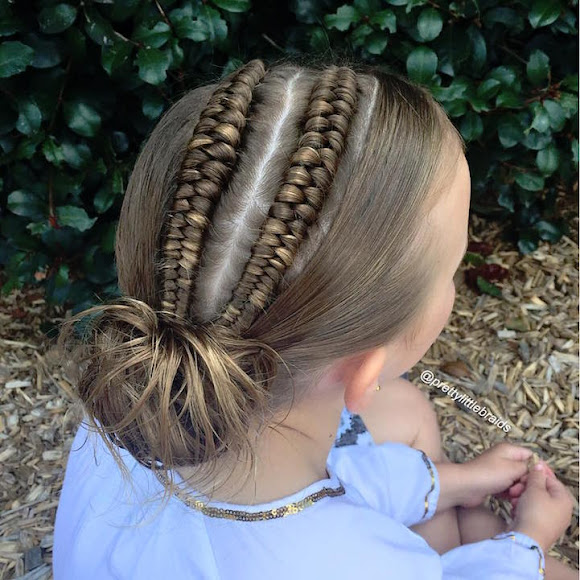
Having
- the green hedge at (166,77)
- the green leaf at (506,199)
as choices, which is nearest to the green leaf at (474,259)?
the green leaf at (506,199)

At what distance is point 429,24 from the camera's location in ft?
5.94

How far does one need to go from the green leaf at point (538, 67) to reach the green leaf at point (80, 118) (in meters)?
1.32

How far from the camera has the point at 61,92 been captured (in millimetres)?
1831

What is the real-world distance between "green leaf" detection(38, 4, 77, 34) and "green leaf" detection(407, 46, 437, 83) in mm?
937

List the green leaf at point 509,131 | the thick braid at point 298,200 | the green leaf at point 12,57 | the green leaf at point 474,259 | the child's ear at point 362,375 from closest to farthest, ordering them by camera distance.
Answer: the thick braid at point 298,200, the child's ear at point 362,375, the green leaf at point 12,57, the green leaf at point 509,131, the green leaf at point 474,259

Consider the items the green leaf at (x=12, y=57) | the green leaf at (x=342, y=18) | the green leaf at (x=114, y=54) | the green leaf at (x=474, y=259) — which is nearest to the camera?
the green leaf at (x=12, y=57)

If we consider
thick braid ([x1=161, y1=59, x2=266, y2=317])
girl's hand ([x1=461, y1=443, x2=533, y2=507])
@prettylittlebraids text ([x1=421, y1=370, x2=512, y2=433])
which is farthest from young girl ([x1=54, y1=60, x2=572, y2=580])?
@prettylittlebraids text ([x1=421, y1=370, x2=512, y2=433])

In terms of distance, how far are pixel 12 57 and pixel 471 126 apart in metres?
1.32

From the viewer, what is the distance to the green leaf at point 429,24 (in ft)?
5.94

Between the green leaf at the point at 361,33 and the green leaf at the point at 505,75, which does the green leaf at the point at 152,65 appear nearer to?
the green leaf at the point at 361,33

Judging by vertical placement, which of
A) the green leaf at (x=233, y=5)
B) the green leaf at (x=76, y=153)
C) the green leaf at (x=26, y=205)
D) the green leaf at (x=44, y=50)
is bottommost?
the green leaf at (x=26, y=205)

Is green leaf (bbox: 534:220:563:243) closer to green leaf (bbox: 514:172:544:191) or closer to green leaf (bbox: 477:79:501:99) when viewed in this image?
green leaf (bbox: 514:172:544:191)

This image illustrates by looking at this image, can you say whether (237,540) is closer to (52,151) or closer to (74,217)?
(74,217)

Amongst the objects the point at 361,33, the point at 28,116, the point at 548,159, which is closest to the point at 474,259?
the point at 548,159
